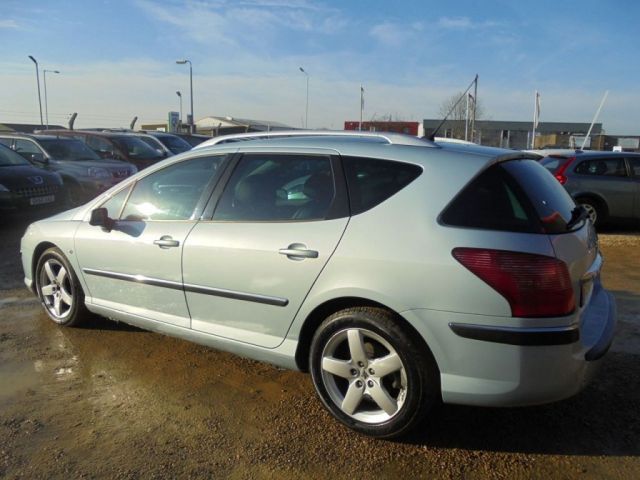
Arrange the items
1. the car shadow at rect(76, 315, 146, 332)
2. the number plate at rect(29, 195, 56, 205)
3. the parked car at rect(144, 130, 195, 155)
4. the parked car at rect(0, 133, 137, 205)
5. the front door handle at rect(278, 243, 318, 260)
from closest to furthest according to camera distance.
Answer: the front door handle at rect(278, 243, 318, 260), the car shadow at rect(76, 315, 146, 332), the number plate at rect(29, 195, 56, 205), the parked car at rect(0, 133, 137, 205), the parked car at rect(144, 130, 195, 155)

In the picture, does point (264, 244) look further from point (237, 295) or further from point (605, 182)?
point (605, 182)

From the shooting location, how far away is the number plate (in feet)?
30.2

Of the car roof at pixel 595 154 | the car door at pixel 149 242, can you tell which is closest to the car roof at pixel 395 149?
the car door at pixel 149 242

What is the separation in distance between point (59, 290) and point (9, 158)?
6352 mm

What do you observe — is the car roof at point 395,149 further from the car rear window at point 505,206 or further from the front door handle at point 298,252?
the front door handle at point 298,252

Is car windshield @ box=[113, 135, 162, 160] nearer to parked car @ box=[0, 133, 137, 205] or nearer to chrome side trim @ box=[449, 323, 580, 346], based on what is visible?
parked car @ box=[0, 133, 137, 205]

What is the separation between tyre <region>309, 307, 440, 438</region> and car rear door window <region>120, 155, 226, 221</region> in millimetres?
1358

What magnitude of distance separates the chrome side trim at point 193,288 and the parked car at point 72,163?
24.4 feet

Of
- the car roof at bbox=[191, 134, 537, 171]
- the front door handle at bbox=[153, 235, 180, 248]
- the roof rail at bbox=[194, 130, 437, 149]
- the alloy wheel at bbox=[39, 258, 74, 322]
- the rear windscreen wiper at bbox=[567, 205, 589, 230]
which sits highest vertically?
the roof rail at bbox=[194, 130, 437, 149]

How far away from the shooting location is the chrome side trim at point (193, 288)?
3.16 m

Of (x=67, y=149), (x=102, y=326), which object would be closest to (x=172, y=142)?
(x=67, y=149)

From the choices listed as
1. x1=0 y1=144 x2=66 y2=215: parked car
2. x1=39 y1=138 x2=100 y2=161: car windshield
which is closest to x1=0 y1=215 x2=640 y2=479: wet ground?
x1=0 y1=144 x2=66 y2=215: parked car

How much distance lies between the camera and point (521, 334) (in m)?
2.50

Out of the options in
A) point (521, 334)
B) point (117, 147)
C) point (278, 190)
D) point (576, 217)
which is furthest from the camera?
point (117, 147)
